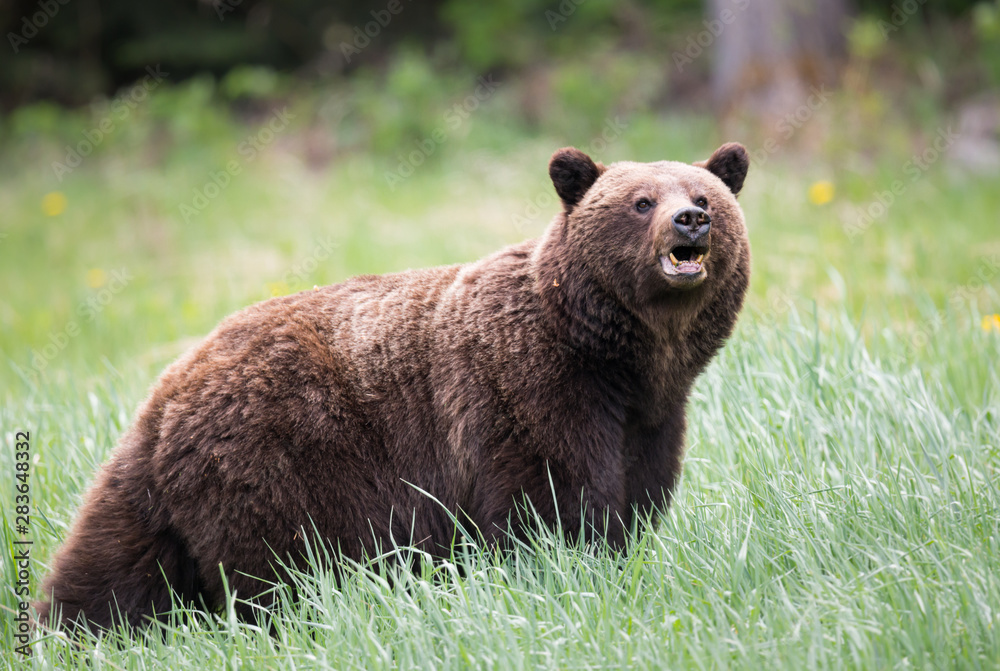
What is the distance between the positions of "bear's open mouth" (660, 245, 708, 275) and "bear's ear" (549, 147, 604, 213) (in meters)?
0.52

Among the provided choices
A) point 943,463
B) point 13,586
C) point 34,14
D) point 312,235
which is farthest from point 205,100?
point 943,463

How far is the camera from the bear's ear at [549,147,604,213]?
3.62m

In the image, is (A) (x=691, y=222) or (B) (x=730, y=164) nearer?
(A) (x=691, y=222)

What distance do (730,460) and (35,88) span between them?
1828 centimetres

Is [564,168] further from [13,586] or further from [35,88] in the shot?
[35,88]

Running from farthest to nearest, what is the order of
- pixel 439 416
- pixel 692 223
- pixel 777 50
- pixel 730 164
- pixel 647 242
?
pixel 777 50 → pixel 730 164 → pixel 439 416 → pixel 647 242 → pixel 692 223

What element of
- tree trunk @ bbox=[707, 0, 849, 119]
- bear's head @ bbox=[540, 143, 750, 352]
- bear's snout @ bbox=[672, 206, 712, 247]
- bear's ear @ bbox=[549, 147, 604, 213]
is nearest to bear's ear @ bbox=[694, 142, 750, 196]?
bear's head @ bbox=[540, 143, 750, 352]

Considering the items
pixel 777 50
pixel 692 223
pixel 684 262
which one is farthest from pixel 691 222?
pixel 777 50

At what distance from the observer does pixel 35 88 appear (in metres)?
Answer: 18.0

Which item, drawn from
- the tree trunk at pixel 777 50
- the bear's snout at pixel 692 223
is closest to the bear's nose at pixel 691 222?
the bear's snout at pixel 692 223

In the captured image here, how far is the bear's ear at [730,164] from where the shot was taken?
374 centimetres

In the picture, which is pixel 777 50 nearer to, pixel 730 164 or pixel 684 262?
pixel 730 164

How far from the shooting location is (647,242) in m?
3.37

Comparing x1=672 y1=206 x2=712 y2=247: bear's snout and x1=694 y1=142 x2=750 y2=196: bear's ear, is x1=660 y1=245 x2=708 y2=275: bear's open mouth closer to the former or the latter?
x1=672 y1=206 x2=712 y2=247: bear's snout
